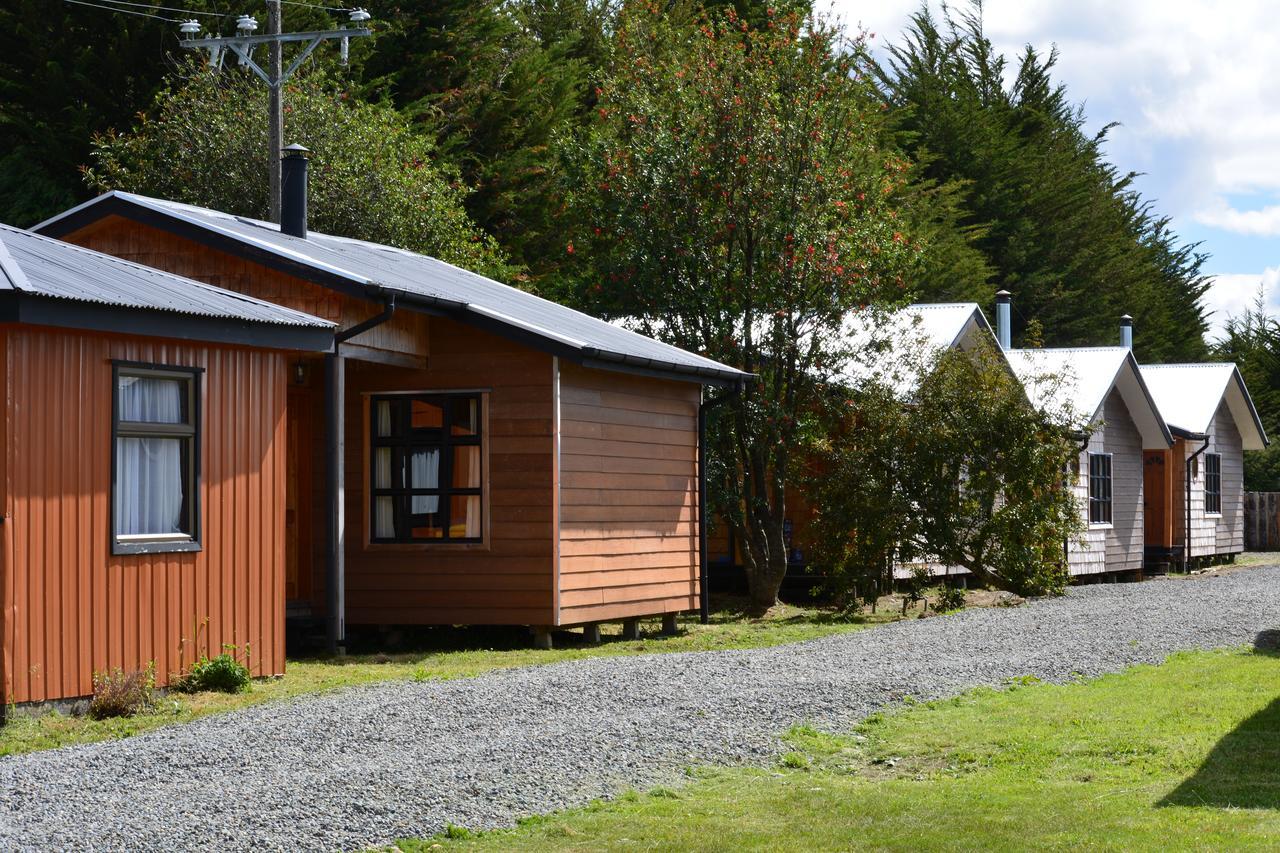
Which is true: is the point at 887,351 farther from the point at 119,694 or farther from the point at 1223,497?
the point at 1223,497

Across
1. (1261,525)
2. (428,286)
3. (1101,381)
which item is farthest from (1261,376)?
(428,286)

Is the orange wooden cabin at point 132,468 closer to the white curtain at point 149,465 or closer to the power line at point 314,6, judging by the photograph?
the white curtain at point 149,465

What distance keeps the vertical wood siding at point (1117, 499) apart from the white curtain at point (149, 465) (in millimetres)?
19724

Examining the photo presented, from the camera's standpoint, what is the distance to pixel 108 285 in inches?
421

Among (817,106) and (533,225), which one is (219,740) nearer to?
(817,106)

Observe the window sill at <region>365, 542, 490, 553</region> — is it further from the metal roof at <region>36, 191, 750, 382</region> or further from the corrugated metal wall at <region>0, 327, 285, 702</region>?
the corrugated metal wall at <region>0, 327, 285, 702</region>

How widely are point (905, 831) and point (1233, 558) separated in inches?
1269

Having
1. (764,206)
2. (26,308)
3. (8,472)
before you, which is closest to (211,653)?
(8,472)

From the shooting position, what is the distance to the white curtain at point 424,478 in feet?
50.1

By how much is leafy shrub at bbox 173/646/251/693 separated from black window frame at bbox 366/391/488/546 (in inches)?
160

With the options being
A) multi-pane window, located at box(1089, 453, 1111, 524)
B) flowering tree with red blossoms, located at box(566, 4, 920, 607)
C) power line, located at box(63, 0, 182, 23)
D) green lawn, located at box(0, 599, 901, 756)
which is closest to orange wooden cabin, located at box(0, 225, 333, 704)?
green lawn, located at box(0, 599, 901, 756)

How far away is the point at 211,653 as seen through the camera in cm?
1132

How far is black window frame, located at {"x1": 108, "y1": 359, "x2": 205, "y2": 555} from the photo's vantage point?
1049 cm

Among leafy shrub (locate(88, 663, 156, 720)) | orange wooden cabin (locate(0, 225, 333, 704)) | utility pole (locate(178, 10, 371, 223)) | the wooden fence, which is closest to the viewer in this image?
orange wooden cabin (locate(0, 225, 333, 704))
